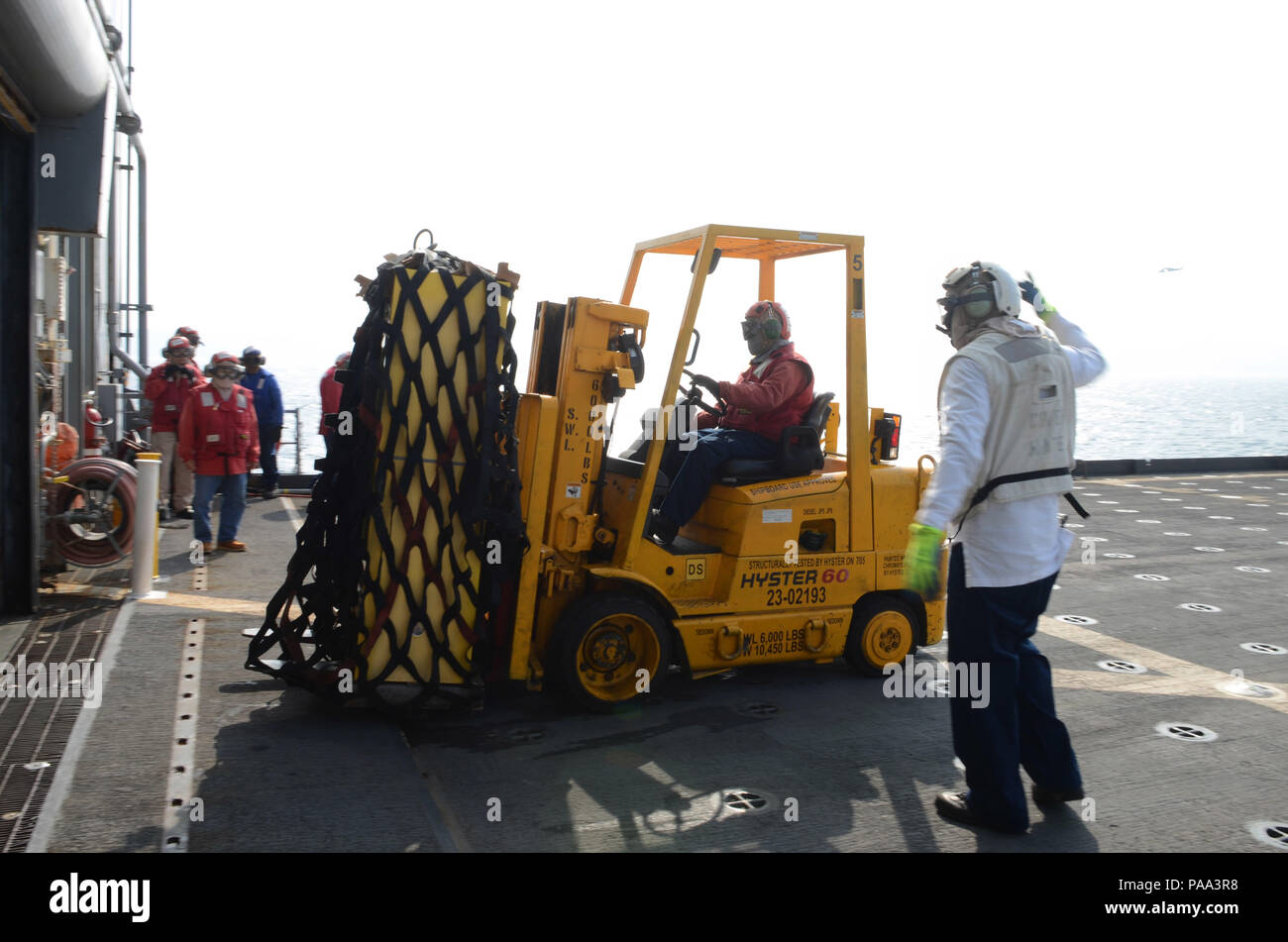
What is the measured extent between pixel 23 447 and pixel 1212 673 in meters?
8.01

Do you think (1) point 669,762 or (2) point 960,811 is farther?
(1) point 669,762

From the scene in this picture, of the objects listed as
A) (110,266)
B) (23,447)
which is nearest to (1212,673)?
(23,447)

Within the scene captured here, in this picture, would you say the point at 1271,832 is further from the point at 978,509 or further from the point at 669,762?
the point at 669,762

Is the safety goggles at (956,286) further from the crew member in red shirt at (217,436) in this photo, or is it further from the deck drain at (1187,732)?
the crew member in red shirt at (217,436)

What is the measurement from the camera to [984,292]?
407 cm

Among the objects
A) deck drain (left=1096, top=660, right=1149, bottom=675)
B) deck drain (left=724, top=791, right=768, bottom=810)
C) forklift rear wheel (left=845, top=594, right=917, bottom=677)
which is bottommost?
deck drain (left=724, top=791, right=768, bottom=810)

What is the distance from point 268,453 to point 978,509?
10505 millimetres

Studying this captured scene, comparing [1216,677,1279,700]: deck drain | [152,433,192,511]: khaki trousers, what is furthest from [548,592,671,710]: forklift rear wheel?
[152,433,192,511]: khaki trousers

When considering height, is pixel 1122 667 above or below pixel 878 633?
below

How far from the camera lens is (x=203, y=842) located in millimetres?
3543

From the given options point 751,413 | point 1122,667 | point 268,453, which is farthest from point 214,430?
point 1122,667

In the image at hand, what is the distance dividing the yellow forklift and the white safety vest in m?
1.32

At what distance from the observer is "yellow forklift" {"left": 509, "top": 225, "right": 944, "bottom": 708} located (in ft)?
16.7

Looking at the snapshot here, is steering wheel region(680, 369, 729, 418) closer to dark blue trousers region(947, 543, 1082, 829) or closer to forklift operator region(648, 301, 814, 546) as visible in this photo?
forklift operator region(648, 301, 814, 546)
